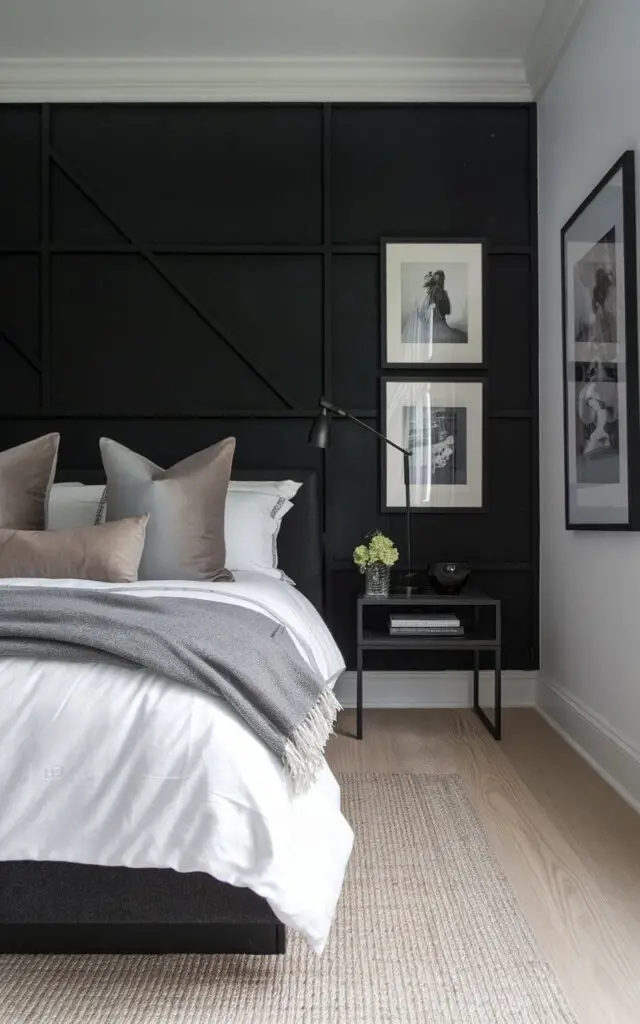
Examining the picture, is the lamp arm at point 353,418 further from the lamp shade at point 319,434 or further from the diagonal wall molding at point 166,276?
the diagonal wall molding at point 166,276

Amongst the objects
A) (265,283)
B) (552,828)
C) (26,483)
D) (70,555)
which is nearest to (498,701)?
(552,828)

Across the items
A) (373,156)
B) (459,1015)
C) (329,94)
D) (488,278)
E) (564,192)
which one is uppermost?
(329,94)

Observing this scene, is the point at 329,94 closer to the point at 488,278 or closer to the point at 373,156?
the point at 373,156

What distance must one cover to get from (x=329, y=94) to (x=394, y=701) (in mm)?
2809

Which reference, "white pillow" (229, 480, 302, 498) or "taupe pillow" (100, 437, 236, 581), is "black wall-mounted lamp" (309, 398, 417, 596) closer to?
"white pillow" (229, 480, 302, 498)

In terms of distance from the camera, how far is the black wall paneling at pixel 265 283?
3.87m

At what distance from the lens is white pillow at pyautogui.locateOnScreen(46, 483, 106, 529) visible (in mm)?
3318

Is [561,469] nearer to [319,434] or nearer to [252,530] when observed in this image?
[319,434]

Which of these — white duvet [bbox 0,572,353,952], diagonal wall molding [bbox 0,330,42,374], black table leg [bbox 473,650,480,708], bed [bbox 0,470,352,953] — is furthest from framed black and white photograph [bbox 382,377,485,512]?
white duvet [bbox 0,572,353,952]

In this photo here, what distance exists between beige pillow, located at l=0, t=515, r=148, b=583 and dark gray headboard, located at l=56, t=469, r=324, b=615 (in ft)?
3.54

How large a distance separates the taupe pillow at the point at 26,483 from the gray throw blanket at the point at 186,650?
3.69 ft

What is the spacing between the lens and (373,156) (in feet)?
12.9

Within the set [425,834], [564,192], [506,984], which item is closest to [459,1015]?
[506,984]

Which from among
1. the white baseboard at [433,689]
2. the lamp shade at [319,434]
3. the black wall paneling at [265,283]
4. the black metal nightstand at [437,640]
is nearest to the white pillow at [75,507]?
the black wall paneling at [265,283]
